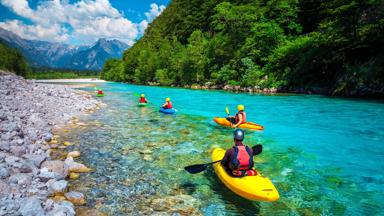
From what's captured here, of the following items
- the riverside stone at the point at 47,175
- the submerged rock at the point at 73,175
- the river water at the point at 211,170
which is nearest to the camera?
the river water at the point at 211,170

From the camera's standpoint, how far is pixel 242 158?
252 inches

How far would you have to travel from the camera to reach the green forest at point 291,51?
1087 inches

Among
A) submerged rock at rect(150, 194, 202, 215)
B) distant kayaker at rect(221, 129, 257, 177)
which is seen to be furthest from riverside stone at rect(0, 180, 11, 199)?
distant kayaker at rect(221, 129, 257, 177)

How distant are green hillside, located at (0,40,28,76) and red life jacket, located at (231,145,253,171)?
7872 centimetres

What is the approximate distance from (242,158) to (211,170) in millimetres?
2145

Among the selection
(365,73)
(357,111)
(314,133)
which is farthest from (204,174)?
(365,73)

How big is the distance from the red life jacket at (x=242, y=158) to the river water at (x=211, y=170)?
786mm

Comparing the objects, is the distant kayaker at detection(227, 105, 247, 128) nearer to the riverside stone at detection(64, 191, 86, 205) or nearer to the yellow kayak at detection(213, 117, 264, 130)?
the yellow kayak at detection(213, 117, 264, 130)

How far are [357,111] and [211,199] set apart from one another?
57.2 feet

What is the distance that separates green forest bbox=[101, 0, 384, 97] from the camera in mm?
27609

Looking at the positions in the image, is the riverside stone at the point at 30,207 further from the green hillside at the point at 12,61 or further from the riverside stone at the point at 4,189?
the green hillside at the point at 12,61

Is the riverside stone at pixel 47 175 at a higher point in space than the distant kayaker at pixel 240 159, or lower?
lower

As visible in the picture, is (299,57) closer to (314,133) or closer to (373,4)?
(373,4)

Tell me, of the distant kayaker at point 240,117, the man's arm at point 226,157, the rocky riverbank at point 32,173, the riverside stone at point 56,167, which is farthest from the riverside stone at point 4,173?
the distant kayaker at point 240,117
